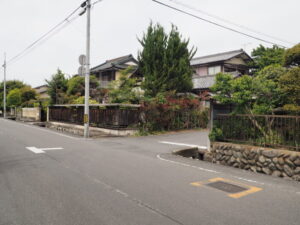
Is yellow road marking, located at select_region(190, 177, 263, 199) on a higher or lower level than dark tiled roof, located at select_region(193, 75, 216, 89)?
lower

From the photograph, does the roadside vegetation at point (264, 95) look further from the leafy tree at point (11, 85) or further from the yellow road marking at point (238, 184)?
the leafy tree at point (11, 85)

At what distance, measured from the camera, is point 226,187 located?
5.36m

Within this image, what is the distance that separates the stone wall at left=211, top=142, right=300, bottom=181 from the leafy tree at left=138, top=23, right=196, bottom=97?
11.3 metres

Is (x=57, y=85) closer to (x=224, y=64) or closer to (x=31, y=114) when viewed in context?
(x=31, y=114)

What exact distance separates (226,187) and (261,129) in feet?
12.2

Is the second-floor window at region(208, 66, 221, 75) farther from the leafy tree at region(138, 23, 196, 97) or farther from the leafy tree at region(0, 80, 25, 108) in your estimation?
the leafy tree at region(0, 80, 25, 108)

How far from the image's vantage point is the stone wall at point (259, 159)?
6.72 metres

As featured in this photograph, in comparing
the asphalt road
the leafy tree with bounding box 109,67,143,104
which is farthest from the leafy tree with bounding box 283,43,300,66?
the leafy tree with bounding box 109,67,143,104

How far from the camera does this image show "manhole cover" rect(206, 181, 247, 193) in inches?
202

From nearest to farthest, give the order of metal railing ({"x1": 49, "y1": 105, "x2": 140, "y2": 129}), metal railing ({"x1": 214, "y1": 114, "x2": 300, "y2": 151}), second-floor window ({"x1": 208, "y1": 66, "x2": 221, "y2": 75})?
metal railing ({"x1": 214, "y1": 114, "x2": 300, "y2": 151})
metal railing ({"x1": 49, "y1": 105, "x2": 140, "y2": 129})
second-floor window ({"x1": 208, "y1": 66, "x2": 221, "y2": 75})

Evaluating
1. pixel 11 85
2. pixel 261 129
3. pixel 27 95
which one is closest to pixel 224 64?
pixel 261 129

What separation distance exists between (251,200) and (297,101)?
4.52 metres

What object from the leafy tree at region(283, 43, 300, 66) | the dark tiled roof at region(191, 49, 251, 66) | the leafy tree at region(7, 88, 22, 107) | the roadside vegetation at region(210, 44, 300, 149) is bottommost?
the roadside vegetation at region(210, 44, 300, 149)

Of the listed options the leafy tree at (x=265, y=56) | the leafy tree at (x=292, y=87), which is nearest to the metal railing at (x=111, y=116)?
the leafy tree at (x=292, y=87)
